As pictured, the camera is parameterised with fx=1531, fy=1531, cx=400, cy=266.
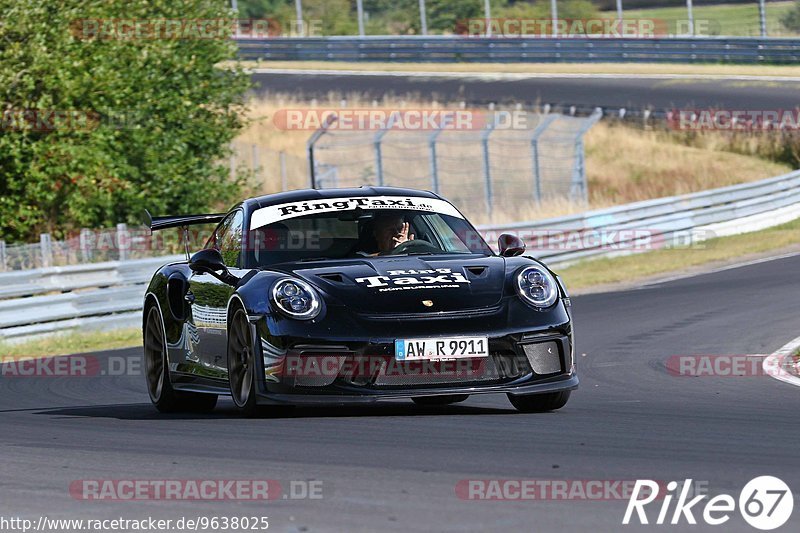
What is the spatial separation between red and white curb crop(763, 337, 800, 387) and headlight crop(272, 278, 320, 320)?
367 cm

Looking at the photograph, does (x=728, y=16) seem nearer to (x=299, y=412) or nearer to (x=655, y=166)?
(x=655, y=166)

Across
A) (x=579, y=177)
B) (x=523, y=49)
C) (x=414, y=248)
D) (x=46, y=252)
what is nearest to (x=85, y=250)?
(x=46, y=252)

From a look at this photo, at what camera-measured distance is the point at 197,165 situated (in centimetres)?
2805

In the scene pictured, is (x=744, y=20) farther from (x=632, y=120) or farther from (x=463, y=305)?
(x=463, y=305)

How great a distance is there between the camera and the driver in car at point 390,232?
30.0 feet

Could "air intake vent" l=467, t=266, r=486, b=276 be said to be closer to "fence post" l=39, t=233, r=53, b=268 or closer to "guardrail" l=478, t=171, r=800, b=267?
"fence post" l=39, t=233, r=53, b=268

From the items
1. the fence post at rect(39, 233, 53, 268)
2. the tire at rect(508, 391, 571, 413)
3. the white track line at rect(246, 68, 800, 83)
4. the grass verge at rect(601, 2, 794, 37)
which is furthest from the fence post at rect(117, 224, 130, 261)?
the grass verge at rect(601, 2, 794, 37)

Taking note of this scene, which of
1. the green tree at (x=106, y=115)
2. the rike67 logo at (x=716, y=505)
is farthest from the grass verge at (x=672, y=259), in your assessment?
the rike67 logo at (x=716, y=505)

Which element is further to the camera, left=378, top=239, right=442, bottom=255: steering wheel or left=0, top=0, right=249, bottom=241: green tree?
left=0, top=0, right=249, bottom=241: green tree

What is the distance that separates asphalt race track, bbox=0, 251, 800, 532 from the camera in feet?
17.4

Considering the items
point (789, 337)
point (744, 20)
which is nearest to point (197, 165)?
point (789, 337)

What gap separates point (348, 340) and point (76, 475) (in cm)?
183

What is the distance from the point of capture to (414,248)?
29.9 feet

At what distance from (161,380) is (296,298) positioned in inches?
91.6
